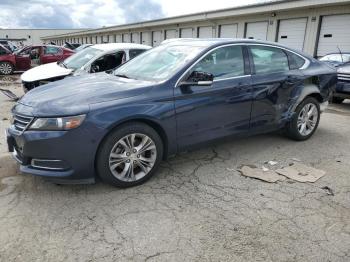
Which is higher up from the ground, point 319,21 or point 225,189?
point 319,21

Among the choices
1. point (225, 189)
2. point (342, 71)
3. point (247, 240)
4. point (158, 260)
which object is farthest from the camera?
point (342, 71)

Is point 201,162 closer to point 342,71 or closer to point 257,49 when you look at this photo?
point 257,49

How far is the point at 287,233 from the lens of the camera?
2977 millimetres

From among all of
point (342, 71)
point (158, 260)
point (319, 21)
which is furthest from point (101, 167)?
point (319, 21)

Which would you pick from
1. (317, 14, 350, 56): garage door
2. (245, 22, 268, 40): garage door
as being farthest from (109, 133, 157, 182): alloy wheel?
(245, 22, 268, 40): garage door

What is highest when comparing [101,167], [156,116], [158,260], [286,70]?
[286,70]

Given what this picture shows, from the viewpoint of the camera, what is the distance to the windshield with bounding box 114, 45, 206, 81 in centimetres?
405

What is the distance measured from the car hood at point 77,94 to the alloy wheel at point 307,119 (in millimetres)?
2795

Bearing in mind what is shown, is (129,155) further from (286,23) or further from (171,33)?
(171,33)

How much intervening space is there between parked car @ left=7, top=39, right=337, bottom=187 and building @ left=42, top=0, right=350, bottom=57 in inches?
445

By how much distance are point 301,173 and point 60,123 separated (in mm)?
2967

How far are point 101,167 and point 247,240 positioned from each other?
163 centimetres

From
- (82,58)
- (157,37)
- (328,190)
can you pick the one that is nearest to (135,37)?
(157,37)

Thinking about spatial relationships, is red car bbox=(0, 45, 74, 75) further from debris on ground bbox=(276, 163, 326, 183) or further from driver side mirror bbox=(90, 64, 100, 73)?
debris on ground bbox=(276, 163, 326, 183)
